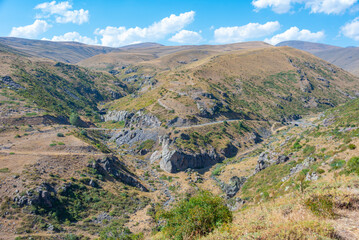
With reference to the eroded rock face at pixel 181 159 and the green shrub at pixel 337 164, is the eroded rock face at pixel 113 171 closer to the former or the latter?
Result: the eroded rock face at pixel 181 159

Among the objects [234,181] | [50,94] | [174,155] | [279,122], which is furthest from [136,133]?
[279,122]

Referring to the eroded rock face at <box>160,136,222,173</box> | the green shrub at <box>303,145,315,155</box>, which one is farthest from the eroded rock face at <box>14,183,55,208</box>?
the green shrub at <box>303,145,315,155</box>

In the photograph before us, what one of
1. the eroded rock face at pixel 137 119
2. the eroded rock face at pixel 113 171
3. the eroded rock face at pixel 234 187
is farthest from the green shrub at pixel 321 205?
the eroded rock face at pixel 137 119

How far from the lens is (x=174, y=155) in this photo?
63844mm

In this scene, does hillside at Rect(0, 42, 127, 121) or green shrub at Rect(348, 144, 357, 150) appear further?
hillside at Rect(0, 42, 127, 121)

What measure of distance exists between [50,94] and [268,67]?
161 metres

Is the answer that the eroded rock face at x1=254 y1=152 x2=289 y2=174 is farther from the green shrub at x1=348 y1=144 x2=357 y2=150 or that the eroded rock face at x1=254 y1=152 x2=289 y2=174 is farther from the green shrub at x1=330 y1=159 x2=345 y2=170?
the green shrub at x1=330 y1=159 x2=345 y2=170

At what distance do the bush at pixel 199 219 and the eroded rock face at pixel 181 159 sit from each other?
155 ft

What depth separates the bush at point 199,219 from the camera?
44.4ft

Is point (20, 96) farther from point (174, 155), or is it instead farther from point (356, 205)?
point (356, 205)

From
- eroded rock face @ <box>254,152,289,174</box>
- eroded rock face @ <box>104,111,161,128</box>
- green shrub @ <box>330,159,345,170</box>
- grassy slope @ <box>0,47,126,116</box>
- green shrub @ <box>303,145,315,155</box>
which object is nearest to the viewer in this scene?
green shrub @ <box>330,159,345,170</box>

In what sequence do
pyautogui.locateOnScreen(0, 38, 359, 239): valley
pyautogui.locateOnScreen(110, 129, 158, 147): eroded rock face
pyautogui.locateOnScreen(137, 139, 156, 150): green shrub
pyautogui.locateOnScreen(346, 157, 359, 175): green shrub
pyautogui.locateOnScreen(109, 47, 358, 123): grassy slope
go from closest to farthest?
pyautogui.locateOnScreen(0, 38, 359, 239): valley, pyautogui.locateOnScreen(346, 157, 359, 175): green shrub, pyautogui.locateOnScreen(137, 139, 156, 150): green shrub, pyautogui.locateOnScreen(110, 129, 158, 147): eroded rock face, pyautogui.locateOnScreen(109, 47, 358, 123): grassy slope

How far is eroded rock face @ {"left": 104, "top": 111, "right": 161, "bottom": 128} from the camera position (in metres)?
87.1

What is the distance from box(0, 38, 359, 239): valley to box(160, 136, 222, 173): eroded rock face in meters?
0.36
